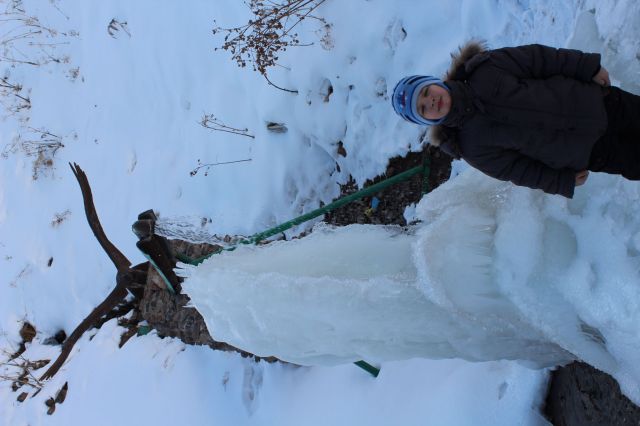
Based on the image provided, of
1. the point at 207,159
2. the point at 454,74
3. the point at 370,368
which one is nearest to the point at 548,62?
the point at 454,74

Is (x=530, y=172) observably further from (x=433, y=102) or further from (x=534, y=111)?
(x=433, y=102)

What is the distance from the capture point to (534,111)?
5.85 feet

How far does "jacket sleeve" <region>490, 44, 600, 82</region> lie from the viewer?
5.91 ft

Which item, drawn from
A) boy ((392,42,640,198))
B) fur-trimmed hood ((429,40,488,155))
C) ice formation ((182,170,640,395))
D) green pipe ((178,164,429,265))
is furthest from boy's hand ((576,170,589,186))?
green pipe ((178,164,429,265))

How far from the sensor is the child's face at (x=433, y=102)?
1.75 metres

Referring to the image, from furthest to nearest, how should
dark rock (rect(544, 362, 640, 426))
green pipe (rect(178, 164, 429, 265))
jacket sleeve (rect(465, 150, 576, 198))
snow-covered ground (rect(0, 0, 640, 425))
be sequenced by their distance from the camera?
green pipe (rect(178, 164, 429, 265)) < snow-covered ground (rect(0, 0, 640, 425)) < dark rock (rect(544, 362, 640, 426)) < jacket sleeve (rect(465, 150, 576, 198))

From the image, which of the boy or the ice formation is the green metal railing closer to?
the ice formation

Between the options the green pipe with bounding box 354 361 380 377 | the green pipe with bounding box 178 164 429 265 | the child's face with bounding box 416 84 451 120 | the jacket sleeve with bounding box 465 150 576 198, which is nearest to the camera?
the child's face with bounding box 416 84 451 120

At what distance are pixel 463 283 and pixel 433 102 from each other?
76 cm

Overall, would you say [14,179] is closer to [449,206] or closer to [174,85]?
[174,85]

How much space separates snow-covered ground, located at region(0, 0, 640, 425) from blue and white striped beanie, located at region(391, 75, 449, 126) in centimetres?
82

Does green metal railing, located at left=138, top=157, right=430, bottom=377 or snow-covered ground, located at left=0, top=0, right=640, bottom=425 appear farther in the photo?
green metal railing, located at left=138, top=157, right=430, bottom=377

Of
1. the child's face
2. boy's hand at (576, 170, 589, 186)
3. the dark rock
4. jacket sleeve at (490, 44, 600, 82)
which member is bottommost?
the dark rock

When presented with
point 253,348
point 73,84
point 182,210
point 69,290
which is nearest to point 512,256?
point 253,348
